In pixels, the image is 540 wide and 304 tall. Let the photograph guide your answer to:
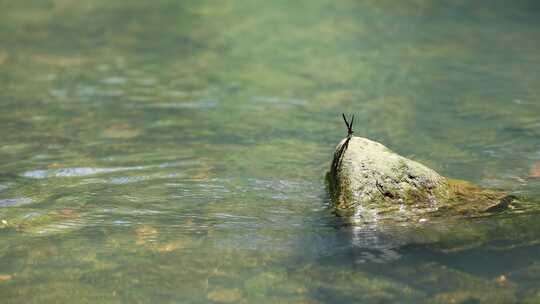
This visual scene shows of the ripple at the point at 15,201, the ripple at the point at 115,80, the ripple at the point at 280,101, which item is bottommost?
the ripple at the point at 15,201

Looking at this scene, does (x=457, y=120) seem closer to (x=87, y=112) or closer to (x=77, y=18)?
(x=87, y=112)

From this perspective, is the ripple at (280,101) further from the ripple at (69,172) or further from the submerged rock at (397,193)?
the submerged rock at (397,193)

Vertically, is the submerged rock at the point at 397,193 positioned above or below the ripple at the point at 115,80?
below

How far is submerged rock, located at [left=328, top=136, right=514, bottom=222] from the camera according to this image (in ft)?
17.7

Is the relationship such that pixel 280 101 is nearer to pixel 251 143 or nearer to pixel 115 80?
pixel 251 143

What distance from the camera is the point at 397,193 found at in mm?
5465

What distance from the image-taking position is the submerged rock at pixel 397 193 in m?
5.41

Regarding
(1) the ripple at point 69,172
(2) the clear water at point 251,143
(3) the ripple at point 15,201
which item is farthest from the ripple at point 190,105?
(3) the ripple at point 15,201

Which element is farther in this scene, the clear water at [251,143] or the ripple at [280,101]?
the ripple at [280,101]

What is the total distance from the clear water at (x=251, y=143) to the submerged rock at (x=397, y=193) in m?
0.18

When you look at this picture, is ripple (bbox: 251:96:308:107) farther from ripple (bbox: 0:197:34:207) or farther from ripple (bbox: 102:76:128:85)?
ripple (bbox: 0:197:34:207)

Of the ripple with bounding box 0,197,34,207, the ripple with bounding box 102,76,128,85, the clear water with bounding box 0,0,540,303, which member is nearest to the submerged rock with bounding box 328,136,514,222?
the clear water with bounding box 0,0,540,303

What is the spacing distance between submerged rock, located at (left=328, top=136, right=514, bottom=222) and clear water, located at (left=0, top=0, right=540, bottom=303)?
178 mm

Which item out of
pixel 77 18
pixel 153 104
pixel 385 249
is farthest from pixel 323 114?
pixel 77 18
